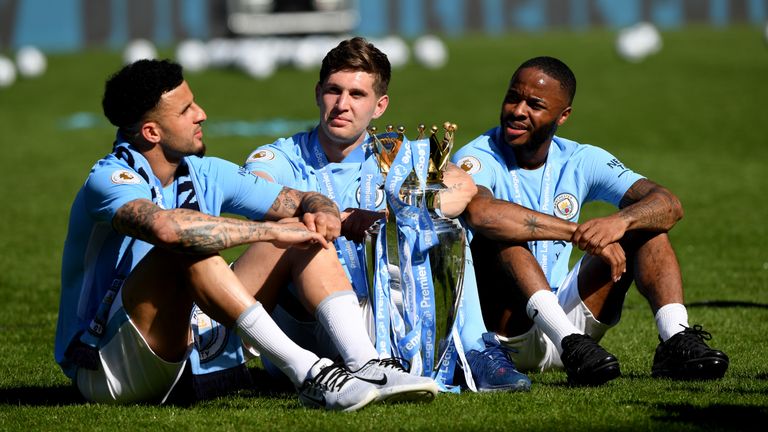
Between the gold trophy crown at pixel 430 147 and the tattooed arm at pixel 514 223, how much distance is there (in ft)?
1.21

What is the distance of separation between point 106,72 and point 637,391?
87.3ft

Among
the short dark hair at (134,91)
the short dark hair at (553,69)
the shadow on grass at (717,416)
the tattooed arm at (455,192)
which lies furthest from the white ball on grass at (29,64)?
the shadow on grass at (717,416)

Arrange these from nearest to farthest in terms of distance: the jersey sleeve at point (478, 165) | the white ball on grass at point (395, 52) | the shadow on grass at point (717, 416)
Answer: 1. the shadow on grass at point (717, 416)
2. the jersey sleeve at point (478, 165)
3. the white ball on grass at point (395, 52)

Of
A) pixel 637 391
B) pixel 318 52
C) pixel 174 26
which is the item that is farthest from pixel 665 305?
pixel 174 26

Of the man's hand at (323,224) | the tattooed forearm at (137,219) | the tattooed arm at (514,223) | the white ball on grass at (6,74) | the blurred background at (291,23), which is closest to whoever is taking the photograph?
the tattooed forearm at (137,219)

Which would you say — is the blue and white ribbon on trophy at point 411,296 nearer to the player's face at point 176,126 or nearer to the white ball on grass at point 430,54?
the player's face at point 176,126

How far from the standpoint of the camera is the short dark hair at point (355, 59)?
5.97 metres

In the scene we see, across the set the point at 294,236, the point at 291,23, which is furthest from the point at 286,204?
the point at 291,23

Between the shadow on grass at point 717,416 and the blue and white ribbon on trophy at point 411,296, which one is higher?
the blue and white ribbon on trophy at point 411,296

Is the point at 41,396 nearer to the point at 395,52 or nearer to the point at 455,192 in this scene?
the point at 455,192

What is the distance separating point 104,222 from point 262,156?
1097mm

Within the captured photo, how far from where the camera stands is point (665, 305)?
5688 mm

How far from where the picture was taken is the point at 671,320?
5633mm

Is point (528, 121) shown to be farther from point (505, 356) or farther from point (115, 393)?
point (115, 393)
